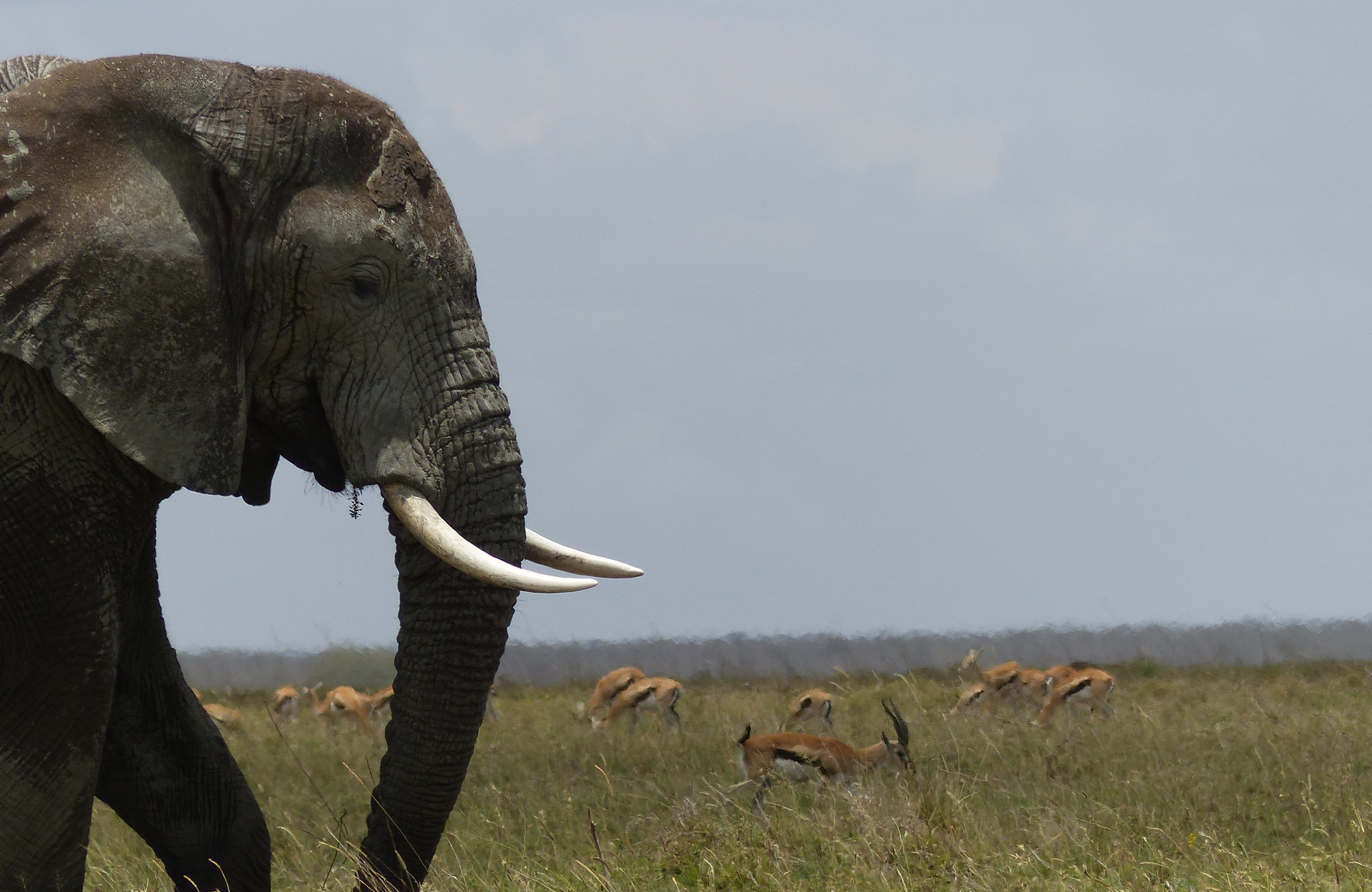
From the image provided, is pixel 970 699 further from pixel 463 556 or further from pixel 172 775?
pixel 463 556

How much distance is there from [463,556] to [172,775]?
1862mm

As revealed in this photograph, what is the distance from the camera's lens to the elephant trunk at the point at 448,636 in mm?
4742

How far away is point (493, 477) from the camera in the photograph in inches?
188

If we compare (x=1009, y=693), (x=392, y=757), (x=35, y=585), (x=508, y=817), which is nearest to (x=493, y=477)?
Result: (x=392, y=757)

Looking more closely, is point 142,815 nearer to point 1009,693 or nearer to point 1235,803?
point 1235,803

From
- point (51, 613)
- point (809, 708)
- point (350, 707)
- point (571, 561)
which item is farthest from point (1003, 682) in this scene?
point (51, 613)

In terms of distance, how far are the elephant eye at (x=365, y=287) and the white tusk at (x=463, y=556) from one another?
64cm

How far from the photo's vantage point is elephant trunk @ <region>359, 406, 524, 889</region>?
15.6 ft

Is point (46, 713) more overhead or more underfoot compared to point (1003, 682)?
more overhead

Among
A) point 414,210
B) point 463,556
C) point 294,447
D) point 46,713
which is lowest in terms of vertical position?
point 46,713

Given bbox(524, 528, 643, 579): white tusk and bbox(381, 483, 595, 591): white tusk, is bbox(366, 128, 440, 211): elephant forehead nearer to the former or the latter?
bbox(381, 483, 595, 591): white tusk

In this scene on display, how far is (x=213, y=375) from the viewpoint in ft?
15.2

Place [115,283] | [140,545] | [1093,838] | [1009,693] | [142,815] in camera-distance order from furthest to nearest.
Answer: [1009,693] → [1093,838] → [142,815] → [140,545] → [115,283]

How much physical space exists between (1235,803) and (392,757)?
5977 millimetres
